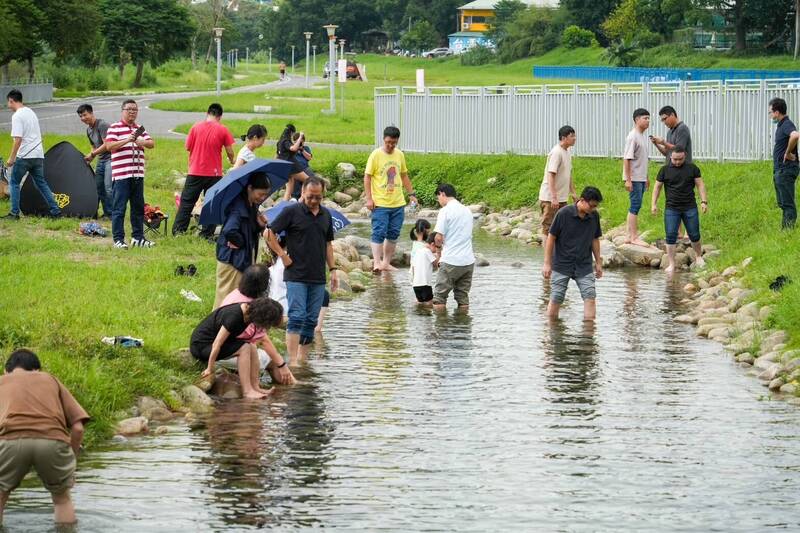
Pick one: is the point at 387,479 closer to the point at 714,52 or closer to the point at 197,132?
the point at 197,132

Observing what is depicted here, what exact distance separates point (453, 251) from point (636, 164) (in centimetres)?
551

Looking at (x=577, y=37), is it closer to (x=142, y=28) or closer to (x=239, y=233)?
(x=142, y=28)

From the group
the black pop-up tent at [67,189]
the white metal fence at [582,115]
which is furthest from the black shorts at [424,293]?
the white metal fence at [582,115]

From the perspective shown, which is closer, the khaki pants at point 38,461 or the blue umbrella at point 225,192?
the khaki pants at point 38,461

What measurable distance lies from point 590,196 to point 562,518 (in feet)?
22.7

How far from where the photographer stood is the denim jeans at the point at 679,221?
18.7 meters

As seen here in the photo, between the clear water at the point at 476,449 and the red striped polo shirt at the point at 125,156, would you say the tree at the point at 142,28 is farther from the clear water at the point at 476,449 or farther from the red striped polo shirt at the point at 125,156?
the clear water at the point at 476,449

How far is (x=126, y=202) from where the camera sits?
58.0ft

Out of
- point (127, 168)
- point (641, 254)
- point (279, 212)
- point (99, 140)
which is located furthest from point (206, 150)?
point (641, 254)

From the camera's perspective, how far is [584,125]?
30.0 meters

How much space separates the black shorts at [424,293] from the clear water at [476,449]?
1.94 meters

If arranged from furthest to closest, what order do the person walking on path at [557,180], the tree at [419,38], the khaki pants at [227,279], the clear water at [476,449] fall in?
the tree at [419,38]
the person walking on path at [557,180]
the khaki pants at [227,279]
the clear water at [476,449]

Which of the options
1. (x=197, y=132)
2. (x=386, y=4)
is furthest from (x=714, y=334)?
(x=386, y=4)

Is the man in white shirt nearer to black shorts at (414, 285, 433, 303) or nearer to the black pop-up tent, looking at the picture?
black shorts at (414, 285, 433, 303)
